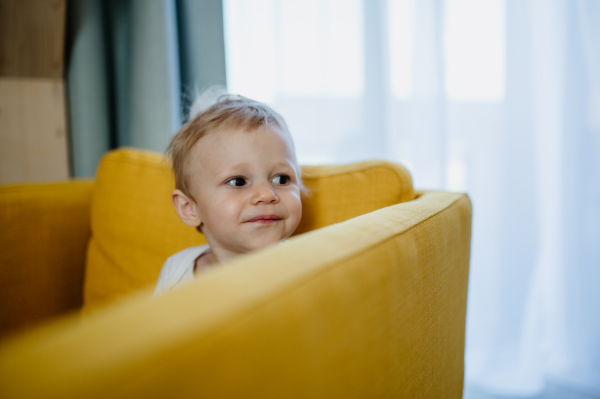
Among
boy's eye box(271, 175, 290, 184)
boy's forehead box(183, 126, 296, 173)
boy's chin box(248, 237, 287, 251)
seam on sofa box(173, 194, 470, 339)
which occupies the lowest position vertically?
boy's chin box(248, 237, 287, 251)

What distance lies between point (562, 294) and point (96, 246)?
1.42m

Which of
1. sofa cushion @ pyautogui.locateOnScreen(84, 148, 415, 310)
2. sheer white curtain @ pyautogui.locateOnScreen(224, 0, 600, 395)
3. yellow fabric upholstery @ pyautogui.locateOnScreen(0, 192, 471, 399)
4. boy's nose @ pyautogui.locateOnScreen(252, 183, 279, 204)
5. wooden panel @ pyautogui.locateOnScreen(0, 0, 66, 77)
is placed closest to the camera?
yellow fabric upholstery @ pyautogui.locateOnScreen(0, 192, 471, 399)

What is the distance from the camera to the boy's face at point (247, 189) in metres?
0.79

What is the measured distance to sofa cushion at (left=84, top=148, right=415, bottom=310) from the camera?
2.92 ft

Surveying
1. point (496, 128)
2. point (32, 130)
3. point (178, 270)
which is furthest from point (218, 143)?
point (32, 130)

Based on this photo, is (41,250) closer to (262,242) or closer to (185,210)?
(185,210)

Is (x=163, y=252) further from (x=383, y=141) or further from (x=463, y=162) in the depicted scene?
(x=463, y=162)

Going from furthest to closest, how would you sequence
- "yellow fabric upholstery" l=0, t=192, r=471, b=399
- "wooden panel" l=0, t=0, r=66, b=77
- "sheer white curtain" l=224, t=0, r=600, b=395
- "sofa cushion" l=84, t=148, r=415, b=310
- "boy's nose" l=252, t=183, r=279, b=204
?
"wooden panel" l=0, t=0, r=66, b=77 < "sheer white curtain" l=224, t=0, r=600, b=395 < "sofa cushion" l=84, t=148, r=415, b=310 < "boy's nose" l=252, t=183, r=279, b=204 < "yellow fabric upholstery" l=0, t=192, r=471, b=399

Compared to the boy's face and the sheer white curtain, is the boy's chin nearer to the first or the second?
the boy's face

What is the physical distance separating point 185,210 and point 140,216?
156 millimetres

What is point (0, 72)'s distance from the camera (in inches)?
59.0

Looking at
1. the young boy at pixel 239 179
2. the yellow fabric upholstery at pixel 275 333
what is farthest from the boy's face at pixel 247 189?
the yellow fabric upholstery at pixel 275 333

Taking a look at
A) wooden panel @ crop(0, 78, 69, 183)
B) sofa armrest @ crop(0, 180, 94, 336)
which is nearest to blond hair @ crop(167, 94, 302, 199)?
sofa armrest @ crop(0, 180, 94, 336)

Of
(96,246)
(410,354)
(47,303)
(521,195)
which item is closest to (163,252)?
(96,246)
